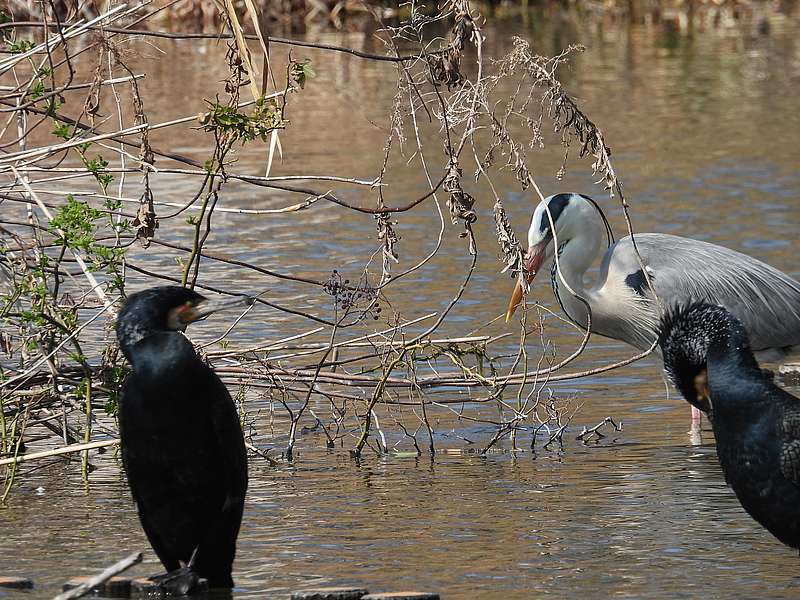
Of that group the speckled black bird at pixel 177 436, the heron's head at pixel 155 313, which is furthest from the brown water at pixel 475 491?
the heron's head at pixel 155 313

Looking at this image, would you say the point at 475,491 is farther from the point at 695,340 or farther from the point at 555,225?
the point at 555,225

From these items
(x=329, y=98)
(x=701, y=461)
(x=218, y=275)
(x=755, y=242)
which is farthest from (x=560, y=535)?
(x=329, y=98)

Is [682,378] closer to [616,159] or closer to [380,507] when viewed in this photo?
[380,507]

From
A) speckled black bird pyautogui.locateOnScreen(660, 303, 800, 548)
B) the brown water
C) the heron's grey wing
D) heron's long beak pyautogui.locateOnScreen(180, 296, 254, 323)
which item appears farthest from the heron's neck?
heron's long beak pyautogui.locateOnScreen(180, 296, 254, 323)

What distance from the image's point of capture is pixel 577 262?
803cm

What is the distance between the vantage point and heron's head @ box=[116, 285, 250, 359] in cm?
485

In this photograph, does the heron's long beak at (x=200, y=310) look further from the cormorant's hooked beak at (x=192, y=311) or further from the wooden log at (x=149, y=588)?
the wooden log at (x=149, y=588)

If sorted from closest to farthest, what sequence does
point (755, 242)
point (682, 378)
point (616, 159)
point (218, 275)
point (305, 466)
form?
point (682, 378) < point (305, 466) < point (218, 275) < point (755, 242) < point (616, 159)

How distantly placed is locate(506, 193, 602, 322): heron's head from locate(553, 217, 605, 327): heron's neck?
4 cm

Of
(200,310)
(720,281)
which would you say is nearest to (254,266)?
(720,281)

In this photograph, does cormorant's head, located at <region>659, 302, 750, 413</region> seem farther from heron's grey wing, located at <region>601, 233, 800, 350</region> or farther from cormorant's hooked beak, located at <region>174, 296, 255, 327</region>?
heron's grey wing, located at <region>601, 233, 800, 350</region>

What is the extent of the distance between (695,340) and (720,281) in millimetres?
2873

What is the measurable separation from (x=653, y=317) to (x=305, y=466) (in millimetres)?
1935

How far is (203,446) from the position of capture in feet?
16.0
